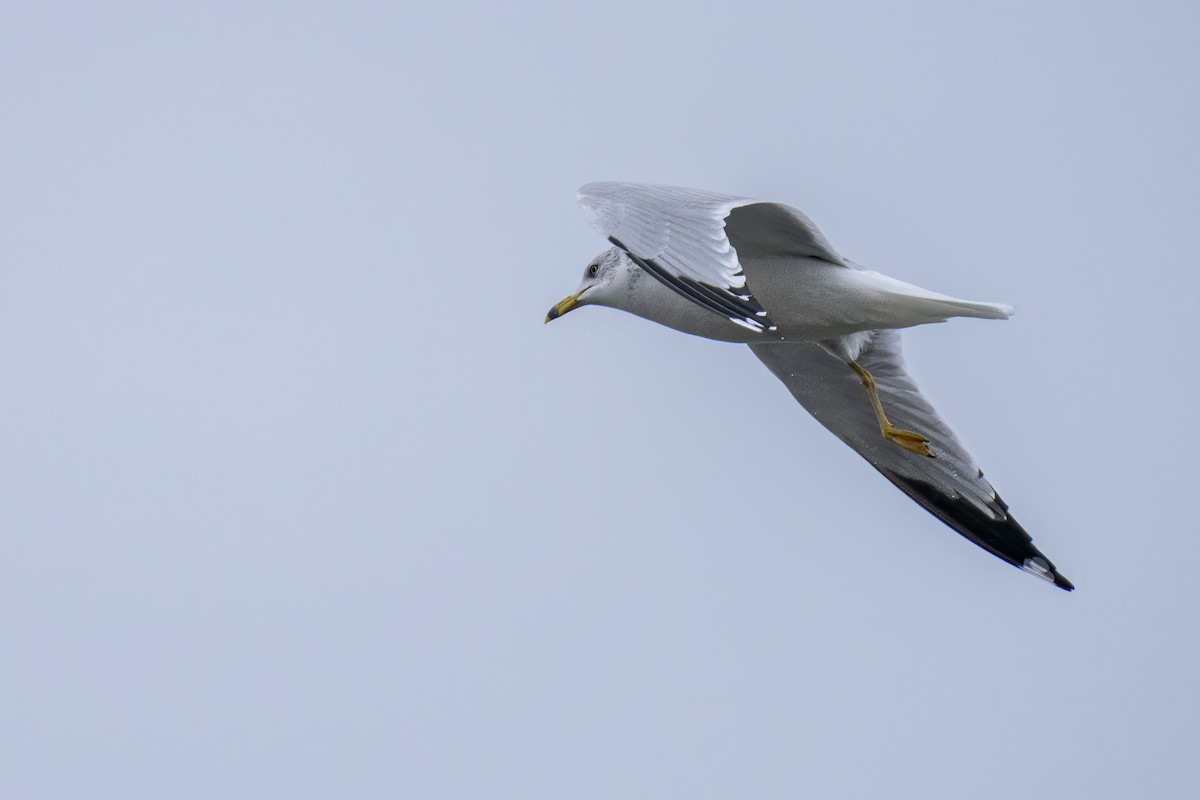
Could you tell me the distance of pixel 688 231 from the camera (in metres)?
4.77

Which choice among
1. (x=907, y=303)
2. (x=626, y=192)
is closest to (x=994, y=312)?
(x=907, y=303)

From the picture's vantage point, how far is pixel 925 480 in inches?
249

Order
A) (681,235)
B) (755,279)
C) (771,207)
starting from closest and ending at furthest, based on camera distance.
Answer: (681,235) < (771,207) < (755,279)

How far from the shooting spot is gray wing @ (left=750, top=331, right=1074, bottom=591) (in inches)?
242

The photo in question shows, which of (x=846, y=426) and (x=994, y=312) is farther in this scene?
(x=846, y=426)

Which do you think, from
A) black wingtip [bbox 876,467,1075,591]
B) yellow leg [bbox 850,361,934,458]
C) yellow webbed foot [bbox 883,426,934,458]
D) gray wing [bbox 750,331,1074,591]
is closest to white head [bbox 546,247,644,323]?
gray wing [bbox 750,331,1074,591]

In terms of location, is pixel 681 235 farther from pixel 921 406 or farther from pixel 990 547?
pixel 990 547

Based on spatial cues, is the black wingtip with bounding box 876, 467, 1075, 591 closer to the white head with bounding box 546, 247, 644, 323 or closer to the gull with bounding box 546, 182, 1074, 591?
the gull with bounding box 546, 182, 1074, 591

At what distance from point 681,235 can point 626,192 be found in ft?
1.00

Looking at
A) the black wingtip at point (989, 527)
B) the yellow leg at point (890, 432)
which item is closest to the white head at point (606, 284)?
the yellow leg at point (890, 432)

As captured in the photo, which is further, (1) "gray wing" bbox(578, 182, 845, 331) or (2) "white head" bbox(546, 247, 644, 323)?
(2) "white head" bbox(546, 247, 644, 323)

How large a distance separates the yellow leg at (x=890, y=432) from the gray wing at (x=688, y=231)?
87 centimetres

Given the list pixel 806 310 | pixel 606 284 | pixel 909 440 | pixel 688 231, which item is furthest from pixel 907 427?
pixel 688 231

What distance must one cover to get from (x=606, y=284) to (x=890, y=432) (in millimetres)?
1094
